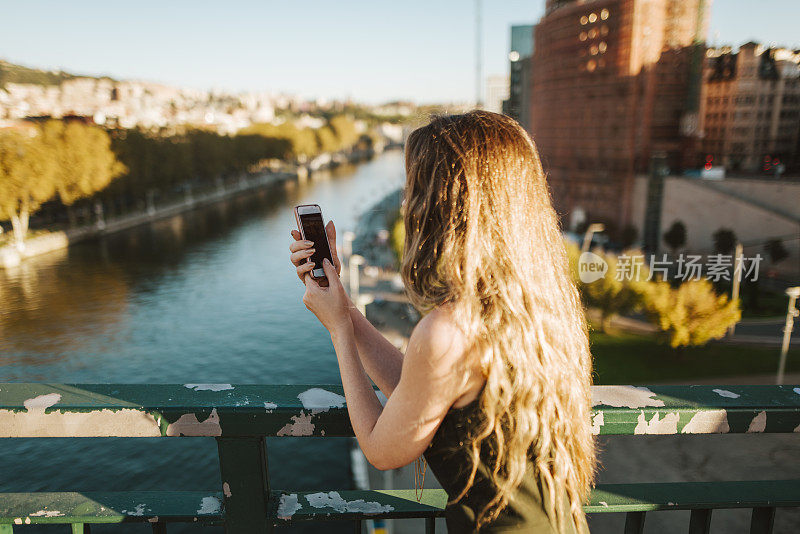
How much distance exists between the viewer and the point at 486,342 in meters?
0.91

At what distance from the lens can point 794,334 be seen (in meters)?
18.4

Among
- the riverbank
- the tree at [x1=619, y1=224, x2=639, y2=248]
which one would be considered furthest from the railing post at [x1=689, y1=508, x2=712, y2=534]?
the tree at [x1=619, y1=224, x2=639, y2=248]

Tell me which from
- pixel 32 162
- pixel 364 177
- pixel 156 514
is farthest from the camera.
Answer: pixel 364 177

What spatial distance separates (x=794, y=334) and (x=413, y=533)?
15887 millimetres

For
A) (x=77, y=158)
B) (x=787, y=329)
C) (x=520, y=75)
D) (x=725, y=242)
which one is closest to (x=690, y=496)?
(x=787, y=329)

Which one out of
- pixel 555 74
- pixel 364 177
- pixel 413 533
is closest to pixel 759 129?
pixel 555 74

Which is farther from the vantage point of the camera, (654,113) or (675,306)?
(654,113)

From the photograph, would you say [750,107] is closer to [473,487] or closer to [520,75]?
[520,75]

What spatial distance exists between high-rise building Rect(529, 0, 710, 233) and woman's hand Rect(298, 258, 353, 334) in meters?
37.6

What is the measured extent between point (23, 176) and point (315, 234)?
1325 inches

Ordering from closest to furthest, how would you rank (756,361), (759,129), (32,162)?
(756,361), (32,162), (759,129)

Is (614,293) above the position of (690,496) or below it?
below

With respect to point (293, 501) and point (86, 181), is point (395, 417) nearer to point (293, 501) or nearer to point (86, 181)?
point (293, 501)

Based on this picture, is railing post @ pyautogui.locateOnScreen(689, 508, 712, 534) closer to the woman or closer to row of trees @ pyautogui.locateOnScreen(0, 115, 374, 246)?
the woman
